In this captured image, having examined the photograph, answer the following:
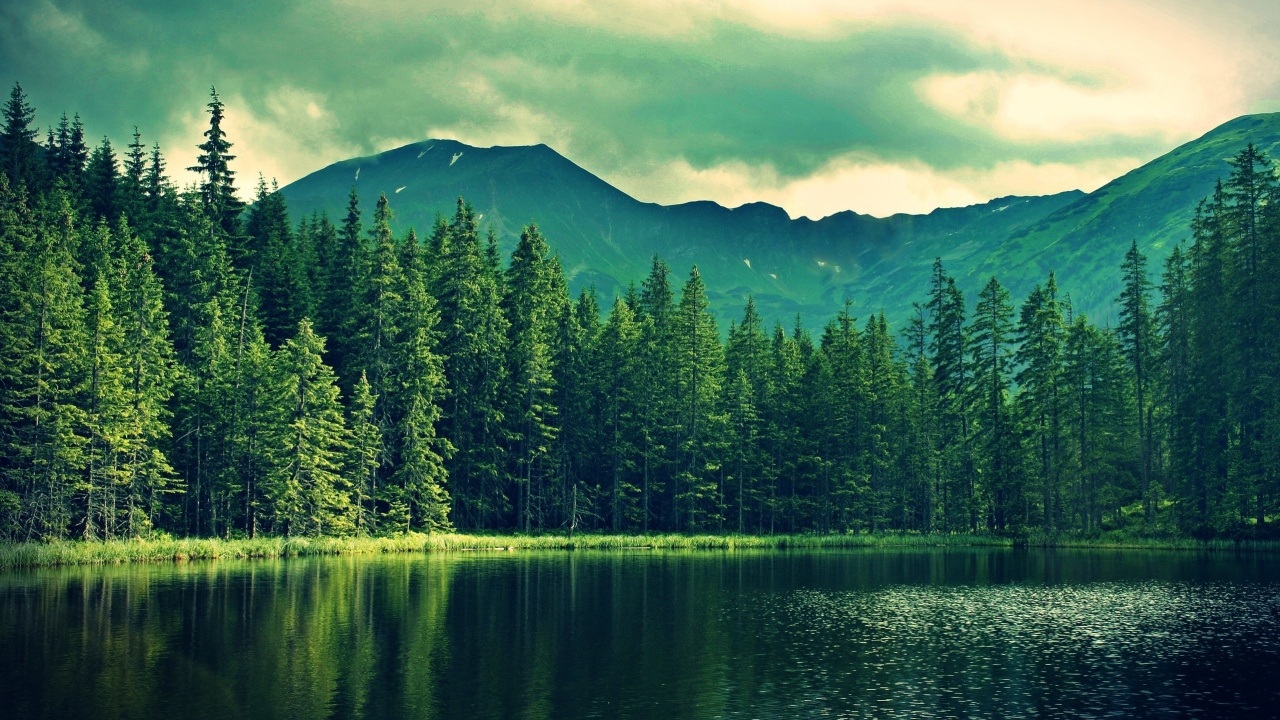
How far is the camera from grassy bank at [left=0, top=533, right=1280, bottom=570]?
5278cm

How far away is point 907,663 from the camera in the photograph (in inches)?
1129

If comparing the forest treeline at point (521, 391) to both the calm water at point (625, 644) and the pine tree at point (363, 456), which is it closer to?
the pine tree at point (363, 456)

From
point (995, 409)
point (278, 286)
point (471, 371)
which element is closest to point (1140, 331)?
point (995, 409)

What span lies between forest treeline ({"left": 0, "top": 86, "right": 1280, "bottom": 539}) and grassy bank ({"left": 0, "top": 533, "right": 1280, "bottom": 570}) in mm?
2022

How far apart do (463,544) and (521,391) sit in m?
15.4

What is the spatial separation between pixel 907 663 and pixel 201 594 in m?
29.5

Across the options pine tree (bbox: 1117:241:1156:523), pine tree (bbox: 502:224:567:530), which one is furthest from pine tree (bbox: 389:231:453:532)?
pine tree (bbox: 1117:241:1156:523)

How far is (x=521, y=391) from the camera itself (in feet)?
271

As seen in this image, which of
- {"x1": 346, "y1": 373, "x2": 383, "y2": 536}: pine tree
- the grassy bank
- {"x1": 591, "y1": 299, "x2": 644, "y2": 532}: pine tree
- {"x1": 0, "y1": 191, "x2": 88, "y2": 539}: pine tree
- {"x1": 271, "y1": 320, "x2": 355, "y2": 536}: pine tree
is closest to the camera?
the grassy bank

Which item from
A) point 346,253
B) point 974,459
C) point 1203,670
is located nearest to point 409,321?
point 346,253

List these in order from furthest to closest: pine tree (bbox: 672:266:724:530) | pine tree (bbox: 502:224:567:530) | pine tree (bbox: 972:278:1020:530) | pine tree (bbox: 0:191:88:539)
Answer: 1. pine tree (bbox: 672:266:724:530)
2. pine tree (bbox: 972:278:1020:530)
3. pine tree (bbox: 502:224:567:530)
4. pine tree (bbox: 0:191:88:539)

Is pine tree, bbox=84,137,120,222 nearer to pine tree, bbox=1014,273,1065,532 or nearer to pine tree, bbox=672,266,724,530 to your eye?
pine tree, bbox=672,266,724,530

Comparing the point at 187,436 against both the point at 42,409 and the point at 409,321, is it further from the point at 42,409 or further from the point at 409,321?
the point at 409,321

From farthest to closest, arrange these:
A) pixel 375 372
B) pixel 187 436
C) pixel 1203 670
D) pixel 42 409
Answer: pixel 375 372 → pixel 187 436 → pixel 42 409 → pixel 1203 670
